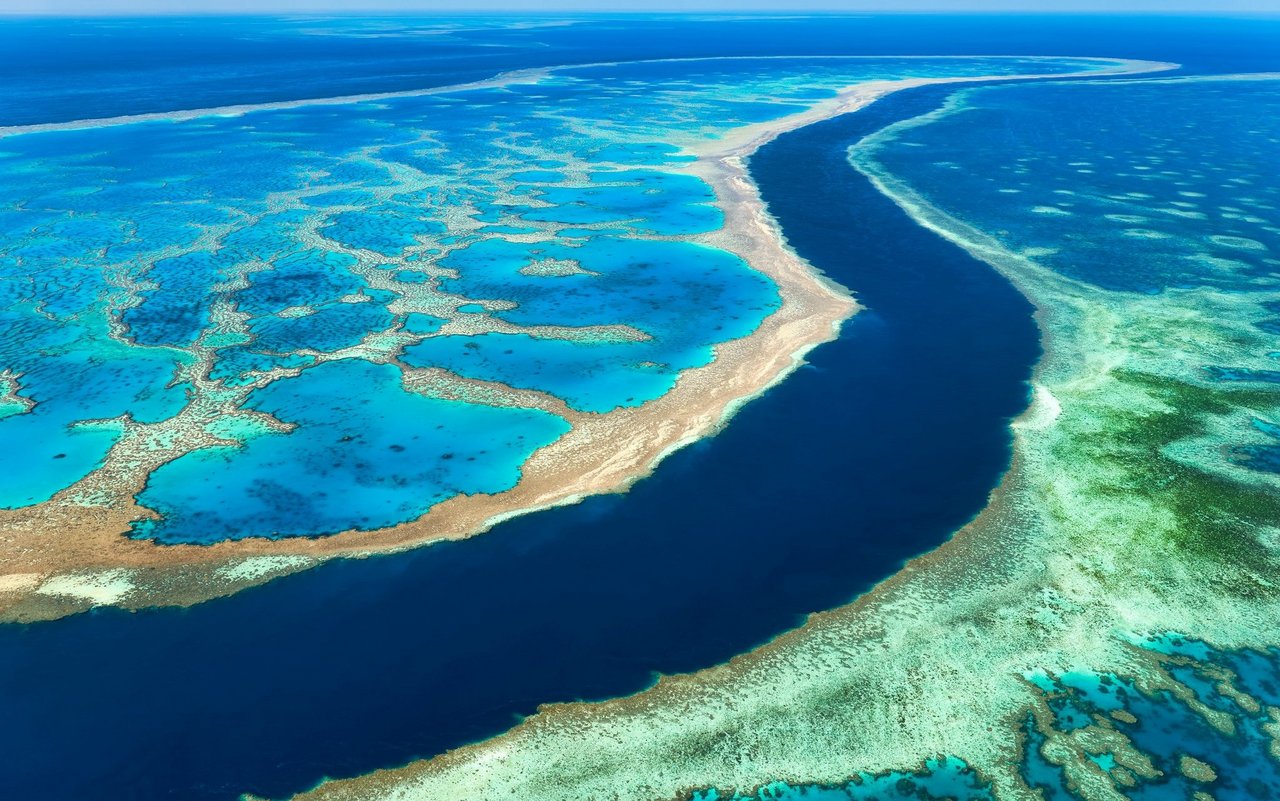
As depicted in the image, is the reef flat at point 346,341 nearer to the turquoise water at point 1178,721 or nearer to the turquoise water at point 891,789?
the turquoise water at point 891,789

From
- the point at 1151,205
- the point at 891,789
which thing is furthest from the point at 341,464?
the point at 1151,205

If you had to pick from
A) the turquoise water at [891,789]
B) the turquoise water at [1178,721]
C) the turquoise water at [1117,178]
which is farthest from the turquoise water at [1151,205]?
the turquoise water at [891,789]

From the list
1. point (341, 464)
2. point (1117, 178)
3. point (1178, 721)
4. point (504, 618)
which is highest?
point (1117, 178)

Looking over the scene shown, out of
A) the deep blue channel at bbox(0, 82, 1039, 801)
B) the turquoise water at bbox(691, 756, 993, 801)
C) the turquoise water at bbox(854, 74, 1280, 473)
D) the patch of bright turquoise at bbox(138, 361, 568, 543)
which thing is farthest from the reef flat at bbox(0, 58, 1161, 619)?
the turquoise water at bbox(854, 74, 1280, 473)

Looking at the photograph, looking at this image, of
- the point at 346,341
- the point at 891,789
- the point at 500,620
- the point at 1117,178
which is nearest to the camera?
the point at 891,789

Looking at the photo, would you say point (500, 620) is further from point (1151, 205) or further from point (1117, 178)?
point (1117, 178)

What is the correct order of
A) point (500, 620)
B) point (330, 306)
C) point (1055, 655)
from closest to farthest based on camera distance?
1. point (1055, 655)
2. point (500, 620)
3. point (330, 306)

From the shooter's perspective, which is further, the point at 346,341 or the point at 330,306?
the point at 330,306

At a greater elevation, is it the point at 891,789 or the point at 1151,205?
the point at 1151,205

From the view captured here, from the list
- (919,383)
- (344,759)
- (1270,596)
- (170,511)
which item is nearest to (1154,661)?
(1270,596)
